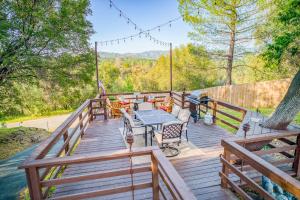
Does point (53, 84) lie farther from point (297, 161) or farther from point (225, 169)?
point (297, 161)

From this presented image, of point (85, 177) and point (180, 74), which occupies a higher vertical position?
point (180, 74)

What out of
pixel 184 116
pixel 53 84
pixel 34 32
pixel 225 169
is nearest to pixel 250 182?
pixel 225 169

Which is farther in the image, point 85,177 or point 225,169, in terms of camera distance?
point 225,169

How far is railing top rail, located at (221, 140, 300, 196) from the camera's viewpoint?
6.12ft

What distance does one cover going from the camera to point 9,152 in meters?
8.63

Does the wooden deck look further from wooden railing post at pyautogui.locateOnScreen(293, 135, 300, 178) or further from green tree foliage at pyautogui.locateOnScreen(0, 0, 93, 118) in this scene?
green tree foliage at pyautogui.locateOnScreen(0, 0, 93, 118)

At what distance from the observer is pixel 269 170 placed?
2.12m

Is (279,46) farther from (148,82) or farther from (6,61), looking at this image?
(148,82)

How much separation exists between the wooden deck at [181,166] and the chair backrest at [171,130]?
47 centimetres

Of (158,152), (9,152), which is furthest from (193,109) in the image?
(9,152)

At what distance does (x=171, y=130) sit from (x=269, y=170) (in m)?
2.22

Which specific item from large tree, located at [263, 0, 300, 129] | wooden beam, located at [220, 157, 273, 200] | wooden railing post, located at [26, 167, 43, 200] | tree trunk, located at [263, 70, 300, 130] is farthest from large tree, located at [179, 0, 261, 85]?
wooden railing post, located at [26, 167, 43, 200]

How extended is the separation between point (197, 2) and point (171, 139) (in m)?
8.69

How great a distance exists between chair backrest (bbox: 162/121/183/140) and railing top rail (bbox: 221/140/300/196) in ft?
4.47
